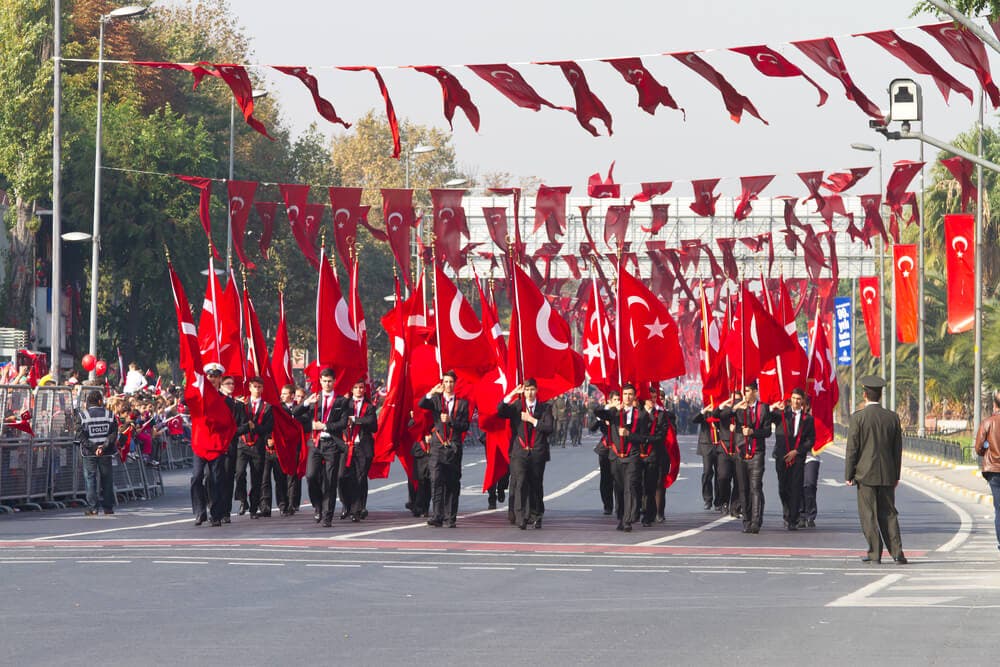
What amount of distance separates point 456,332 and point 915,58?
21.9 feet

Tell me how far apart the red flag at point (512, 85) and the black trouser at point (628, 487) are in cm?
407

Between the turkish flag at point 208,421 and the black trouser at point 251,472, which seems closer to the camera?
the turkish flag at point 208,421

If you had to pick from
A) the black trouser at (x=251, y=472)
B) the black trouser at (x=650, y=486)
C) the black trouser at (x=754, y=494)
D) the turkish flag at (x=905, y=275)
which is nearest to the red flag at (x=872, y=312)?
the turkish flag at (x=905, y=275)

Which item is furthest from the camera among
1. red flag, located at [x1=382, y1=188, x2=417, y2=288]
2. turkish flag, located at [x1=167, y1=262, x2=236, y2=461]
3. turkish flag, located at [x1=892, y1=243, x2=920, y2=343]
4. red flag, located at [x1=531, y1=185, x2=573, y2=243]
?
turkish flag, located at [x1=892, y1=243, x2=920, y2=343]

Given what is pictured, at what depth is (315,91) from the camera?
22.2 m

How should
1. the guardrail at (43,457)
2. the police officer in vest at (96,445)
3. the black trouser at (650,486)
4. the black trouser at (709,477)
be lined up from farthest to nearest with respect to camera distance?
the black trouser at (709,477), the guardrail at (43,457), the police officer in vest at (96,445), the black trouser at (650,486)

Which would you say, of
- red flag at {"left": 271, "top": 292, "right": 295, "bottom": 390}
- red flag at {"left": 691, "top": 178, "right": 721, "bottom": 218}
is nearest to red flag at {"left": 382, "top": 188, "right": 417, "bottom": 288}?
red flag at {"left": 691, "top": 178, "right": 721, "bottom": 218}

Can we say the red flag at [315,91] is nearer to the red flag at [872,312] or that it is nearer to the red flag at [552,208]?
the red flag at [552,208]

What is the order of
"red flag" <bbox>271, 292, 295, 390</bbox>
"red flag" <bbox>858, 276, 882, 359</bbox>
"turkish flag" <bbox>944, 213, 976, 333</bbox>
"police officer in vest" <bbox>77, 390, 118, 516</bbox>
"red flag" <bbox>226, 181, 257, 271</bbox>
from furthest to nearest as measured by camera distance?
1. "red flag" <bbox>858, 276, 882, 359</bbox>
2. "turkish flag" <bbox>944, 213, 976, 333</bbox>
3. "red flag" <bbox>226, 181, 257, 271</bbox>
4. "red flag" <bbox>271, 292, 295, 390</bbox>
5. "police officer in vest" <bbox>77, 390, 118, 516</bbox>

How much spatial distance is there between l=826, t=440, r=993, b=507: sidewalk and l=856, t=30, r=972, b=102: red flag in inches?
369

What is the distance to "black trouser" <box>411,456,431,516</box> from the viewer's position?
23766 millimetres

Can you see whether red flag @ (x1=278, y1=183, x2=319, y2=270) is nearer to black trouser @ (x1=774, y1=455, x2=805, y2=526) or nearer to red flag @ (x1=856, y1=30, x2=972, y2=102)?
black trouser @ (x1=774, y1=455, x2=805, y2=526)

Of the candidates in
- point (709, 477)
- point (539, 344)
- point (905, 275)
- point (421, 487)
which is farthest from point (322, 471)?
point (905, 275)

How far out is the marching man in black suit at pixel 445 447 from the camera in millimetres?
22516
